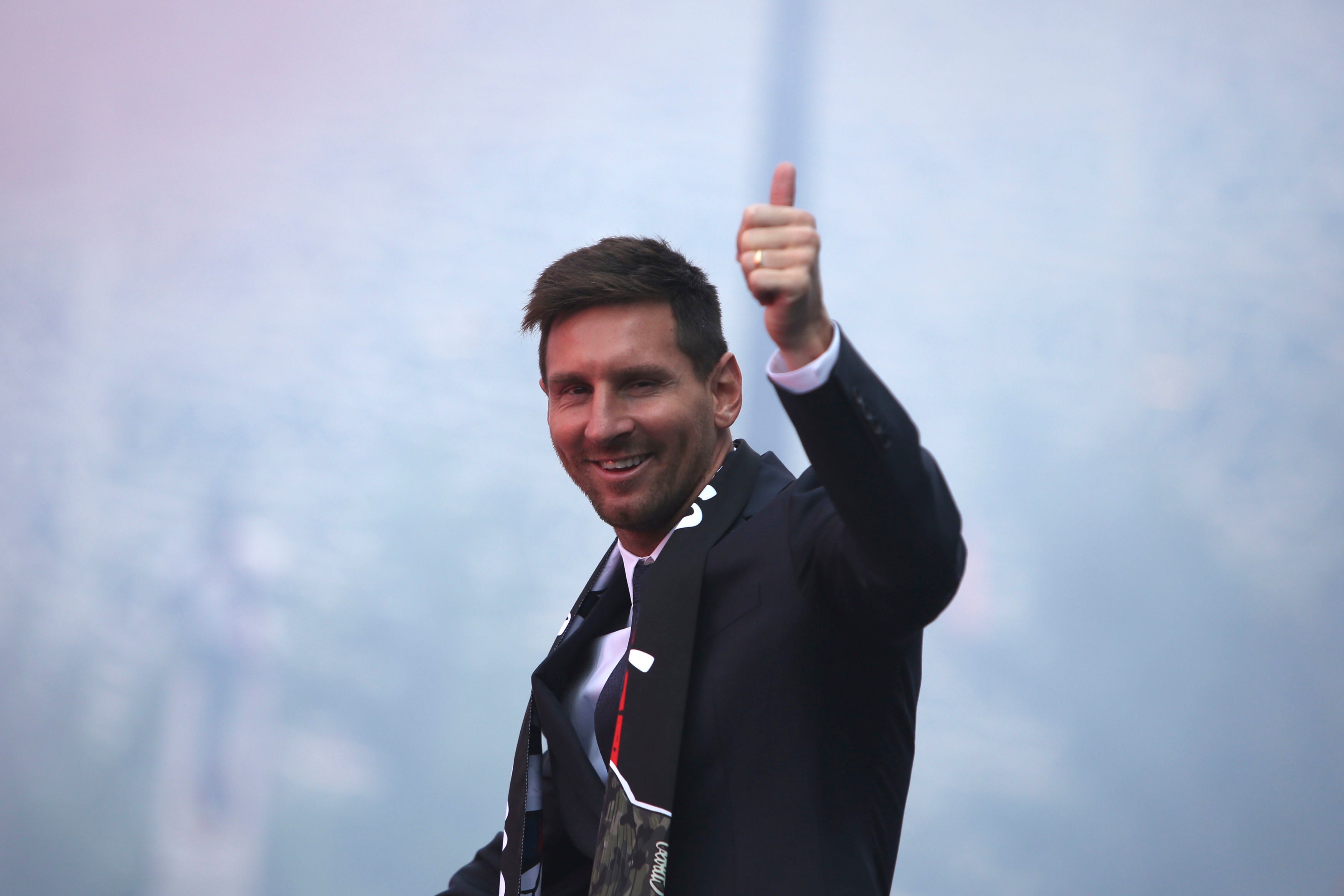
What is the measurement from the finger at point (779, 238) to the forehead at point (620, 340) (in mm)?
474

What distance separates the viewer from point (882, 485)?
768 millimetres

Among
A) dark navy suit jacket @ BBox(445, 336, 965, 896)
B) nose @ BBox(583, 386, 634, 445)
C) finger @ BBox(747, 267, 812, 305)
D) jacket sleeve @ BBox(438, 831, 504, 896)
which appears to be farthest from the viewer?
jacket sleeve @ BBox(438, 831, 504, 896)

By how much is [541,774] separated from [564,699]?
0.36ft

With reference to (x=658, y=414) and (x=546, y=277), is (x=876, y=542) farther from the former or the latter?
(x=546, y=277)

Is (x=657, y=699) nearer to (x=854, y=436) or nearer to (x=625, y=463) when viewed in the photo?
(x=625, y=463)

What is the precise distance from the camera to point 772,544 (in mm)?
1075

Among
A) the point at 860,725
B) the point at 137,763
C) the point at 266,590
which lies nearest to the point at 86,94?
the point at 266,590

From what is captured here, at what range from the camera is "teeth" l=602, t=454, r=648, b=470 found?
1251 millimetres

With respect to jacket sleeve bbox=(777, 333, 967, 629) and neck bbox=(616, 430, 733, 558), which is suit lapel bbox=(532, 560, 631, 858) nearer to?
neck bbox=(616, 430, 733, 558)

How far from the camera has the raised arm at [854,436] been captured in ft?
2.53

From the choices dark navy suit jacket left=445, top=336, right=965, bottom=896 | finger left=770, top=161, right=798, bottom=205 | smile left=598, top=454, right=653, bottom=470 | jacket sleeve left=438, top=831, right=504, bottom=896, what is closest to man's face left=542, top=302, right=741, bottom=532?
smile left=598, top=454, right=653, bottom=470

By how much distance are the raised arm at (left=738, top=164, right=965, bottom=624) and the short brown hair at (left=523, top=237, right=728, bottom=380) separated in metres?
0.49

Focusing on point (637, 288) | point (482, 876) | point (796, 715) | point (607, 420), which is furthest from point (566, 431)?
point (482, 876)

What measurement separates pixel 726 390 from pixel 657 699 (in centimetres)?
44
